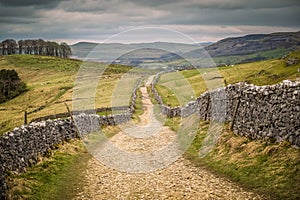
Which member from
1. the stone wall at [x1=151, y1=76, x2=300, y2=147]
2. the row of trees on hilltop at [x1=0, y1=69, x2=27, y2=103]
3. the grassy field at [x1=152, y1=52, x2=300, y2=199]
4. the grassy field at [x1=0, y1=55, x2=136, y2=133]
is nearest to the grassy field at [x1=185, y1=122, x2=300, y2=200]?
the grassy field at [x1=152, y1=52, x2=300, y2=199]

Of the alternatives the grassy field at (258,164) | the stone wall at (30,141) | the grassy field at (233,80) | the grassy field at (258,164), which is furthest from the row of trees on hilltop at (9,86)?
the grassy field at (258,164)

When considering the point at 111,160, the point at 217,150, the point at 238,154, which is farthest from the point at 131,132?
the point at 238,154

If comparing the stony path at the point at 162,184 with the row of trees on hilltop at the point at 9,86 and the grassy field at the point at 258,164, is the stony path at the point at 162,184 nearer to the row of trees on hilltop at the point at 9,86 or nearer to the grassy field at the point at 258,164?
the grassy field at the point at 258,164

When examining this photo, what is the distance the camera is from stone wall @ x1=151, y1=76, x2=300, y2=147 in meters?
16.8

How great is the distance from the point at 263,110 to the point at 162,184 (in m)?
7.57

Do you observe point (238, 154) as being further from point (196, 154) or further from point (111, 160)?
point (111, 160)

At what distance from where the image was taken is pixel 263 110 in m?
20.0

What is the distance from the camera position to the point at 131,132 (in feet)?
120

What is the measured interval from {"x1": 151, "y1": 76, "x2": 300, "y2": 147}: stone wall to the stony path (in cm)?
399

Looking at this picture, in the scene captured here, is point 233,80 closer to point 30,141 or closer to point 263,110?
point 263,110

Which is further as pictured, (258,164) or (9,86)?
(9,86)

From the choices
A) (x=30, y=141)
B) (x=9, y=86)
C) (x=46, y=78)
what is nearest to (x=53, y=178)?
(x=30, y=141)

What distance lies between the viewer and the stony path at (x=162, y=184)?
15.3m

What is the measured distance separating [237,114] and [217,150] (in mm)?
3833
